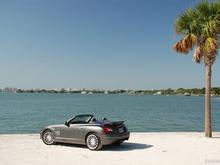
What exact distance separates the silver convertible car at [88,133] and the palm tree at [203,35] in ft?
18.0

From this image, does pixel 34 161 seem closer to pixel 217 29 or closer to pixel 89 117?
pixel 89 117

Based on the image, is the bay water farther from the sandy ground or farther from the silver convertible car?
the silver convertible car

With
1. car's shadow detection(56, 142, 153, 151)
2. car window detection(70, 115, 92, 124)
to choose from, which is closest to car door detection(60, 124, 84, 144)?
car window detection(70, 115, 92, 124)

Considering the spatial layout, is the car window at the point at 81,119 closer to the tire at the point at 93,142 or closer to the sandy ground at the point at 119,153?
the tire at the point at 93,142

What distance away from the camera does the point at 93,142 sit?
34.4 ft

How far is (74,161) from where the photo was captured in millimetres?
8703

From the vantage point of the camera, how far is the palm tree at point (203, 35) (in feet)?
44.5

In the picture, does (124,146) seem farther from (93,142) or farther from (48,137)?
(48,137)

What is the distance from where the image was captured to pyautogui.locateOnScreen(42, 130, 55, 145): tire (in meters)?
11.6

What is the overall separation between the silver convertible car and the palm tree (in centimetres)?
548

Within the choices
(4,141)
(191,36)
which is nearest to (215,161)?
(191,36)

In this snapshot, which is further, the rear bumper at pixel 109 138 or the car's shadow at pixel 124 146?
the car's shadow at pixel 124 146

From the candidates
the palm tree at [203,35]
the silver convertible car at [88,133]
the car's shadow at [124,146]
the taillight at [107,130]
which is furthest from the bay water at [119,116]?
the taillight at [107,130]

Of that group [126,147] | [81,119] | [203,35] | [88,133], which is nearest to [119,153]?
[126,147]
